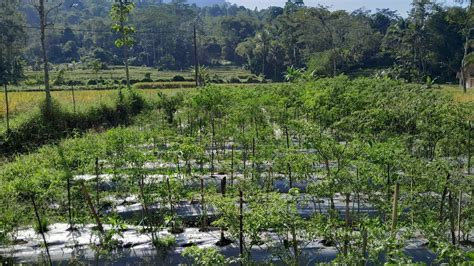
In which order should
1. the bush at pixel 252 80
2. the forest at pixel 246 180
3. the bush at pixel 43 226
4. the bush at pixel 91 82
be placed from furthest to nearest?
the bush at pixel 252 80, the bush at pixel 91 82, the bush at pixel 43 226, the forest at pixel 246 180

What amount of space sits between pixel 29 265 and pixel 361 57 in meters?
55.5

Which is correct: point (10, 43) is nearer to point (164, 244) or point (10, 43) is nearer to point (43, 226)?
point (43, 226)

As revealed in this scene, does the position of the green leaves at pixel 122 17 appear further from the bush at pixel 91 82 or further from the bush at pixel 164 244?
the bush at pixel 164 244

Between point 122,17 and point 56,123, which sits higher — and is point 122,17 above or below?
above

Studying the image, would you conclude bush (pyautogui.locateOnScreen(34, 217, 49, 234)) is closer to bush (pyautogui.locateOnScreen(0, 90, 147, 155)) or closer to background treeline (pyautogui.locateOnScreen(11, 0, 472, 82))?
bush (pyautogui.locateOnScreen(0, 90, 147, 155))

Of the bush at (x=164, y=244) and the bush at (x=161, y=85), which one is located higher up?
the bush at (x=161, y=85)

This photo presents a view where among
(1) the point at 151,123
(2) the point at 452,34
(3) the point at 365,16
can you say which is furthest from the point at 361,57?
(1) the point at 151,123

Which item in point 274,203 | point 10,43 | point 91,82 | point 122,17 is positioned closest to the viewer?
point 274,203

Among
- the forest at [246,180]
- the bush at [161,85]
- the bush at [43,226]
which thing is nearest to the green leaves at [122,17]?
the forest at [246,180]

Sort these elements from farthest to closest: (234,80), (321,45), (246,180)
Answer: (321,45) < (234,80) < (246,180)

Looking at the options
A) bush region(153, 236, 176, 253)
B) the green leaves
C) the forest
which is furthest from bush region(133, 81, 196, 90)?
bush region(153, 236, 176, 253)

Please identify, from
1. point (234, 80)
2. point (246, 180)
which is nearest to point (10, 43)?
point (234, 80)

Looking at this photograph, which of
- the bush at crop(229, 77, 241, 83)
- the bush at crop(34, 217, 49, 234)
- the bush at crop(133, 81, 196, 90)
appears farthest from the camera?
the bush at crop(229, 77, 241, 83)

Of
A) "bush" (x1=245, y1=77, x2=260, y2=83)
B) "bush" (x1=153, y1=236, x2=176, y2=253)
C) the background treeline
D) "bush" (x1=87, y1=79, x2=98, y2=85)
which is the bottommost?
"bush" (x1=153, y1=236, x2=176, y2=253)
